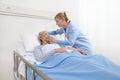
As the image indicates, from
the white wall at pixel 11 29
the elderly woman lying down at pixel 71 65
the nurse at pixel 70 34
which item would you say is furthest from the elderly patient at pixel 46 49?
the white wall at pixel 11 29

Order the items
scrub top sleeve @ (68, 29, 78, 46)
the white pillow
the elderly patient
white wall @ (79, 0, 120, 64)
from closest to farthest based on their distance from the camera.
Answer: the elderly patient, scrub top sleeve @ (68, 29, 78, 46), the white pillow, white wall @ (79, 0, 120, 64)

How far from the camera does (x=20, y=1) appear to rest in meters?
3.01

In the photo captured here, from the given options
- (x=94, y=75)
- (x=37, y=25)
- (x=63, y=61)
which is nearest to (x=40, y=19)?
(x=37, y=25)

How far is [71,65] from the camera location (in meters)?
1.76

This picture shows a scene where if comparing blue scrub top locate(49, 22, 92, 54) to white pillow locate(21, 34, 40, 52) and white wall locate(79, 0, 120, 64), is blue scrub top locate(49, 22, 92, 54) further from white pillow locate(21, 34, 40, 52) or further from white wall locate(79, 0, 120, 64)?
white wall locate(79, 0, 120, 64)

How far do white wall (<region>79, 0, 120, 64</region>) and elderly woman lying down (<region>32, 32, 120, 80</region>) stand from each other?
55.6 inches

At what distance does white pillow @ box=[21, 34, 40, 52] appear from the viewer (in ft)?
8.92

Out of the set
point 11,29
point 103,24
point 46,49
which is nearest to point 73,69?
point 46,49

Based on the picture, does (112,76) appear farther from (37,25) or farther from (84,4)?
(84,4)

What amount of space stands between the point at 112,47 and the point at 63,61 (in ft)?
6.56

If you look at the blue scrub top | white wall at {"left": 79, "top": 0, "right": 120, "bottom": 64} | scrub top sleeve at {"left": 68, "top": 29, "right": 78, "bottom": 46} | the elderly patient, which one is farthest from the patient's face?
white wall at {"left": 79, "top": 0, "right": 120, "bottom": 64}

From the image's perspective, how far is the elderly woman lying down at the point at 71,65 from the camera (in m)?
1.40

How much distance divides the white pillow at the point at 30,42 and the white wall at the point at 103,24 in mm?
1288

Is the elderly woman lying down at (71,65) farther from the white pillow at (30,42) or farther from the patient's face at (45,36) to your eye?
the white pillow at (30,42)
